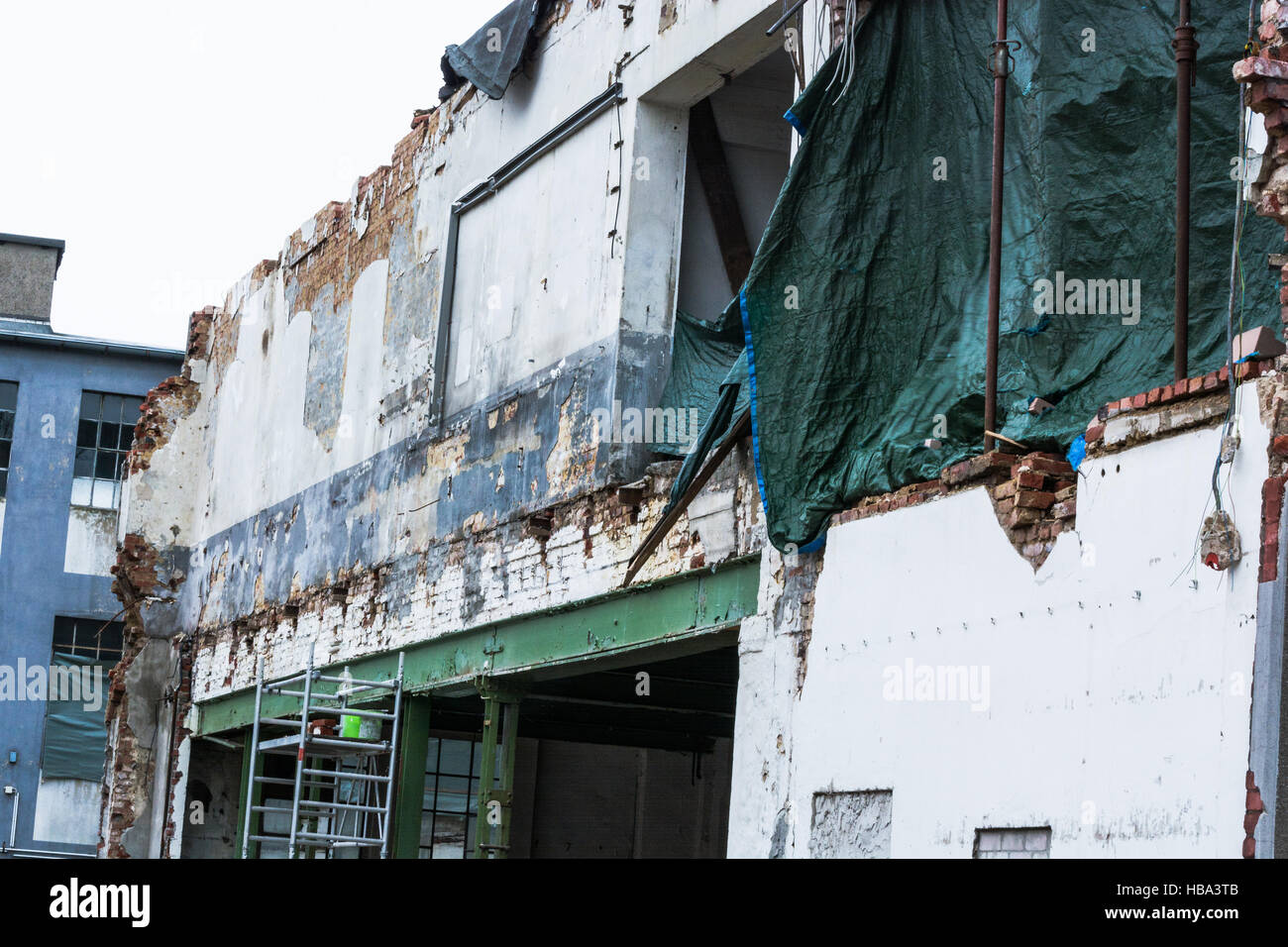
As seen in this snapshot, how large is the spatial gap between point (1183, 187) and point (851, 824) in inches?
143

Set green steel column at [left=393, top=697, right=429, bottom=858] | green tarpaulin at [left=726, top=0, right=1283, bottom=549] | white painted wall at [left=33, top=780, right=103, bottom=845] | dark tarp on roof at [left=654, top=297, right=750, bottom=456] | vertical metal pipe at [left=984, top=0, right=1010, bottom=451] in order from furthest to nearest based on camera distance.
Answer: white painted wall at [left=33, top=780, right=103, bottom=845] → green steel column at [left=393, top=697, right=429, bottom=858] → dark tarp on roof at [left=654, top=297, right=750, bottom=456] → vertical metal pipe at [left=984, top=0, right=1010, bottom=451] → green tarpaulin at [left=726, top=0, right=1283, bottom=549]

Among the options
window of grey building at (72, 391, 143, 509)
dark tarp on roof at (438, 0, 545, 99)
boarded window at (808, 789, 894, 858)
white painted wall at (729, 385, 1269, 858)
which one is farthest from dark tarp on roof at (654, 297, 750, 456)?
window of grey building at (72, 391, 143, 509)

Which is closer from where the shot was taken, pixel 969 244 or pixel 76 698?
pixel 969 244

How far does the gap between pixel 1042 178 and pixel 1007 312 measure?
70 centimetres

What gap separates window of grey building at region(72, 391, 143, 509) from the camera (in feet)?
104

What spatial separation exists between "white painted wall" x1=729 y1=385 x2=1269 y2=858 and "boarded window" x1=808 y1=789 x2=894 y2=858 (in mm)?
75

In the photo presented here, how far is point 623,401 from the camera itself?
1228 cm

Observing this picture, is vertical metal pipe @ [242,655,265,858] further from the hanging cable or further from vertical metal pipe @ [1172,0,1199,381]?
the hanging cable

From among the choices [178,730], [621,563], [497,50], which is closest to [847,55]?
[621,563]

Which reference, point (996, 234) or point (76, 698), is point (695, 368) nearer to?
point (996, 234)

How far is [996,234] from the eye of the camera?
8680 mm

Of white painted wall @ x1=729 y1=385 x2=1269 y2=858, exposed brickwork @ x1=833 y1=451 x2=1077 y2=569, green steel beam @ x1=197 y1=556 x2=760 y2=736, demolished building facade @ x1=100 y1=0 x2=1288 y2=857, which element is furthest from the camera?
green steel beam @ x1=197 y1=556 x2=760 y2=736

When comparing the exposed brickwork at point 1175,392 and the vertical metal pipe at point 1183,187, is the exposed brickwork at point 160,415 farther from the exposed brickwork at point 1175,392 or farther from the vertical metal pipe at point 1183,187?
the vertical metal pipe at point 1183,187
